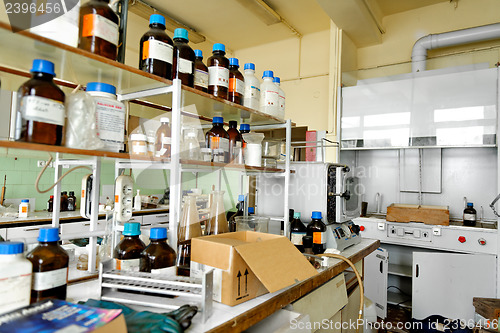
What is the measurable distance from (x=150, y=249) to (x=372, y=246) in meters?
1.58

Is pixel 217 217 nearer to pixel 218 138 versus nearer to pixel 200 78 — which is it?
pixel 218 138

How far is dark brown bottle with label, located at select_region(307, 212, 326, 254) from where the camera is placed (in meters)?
1.74

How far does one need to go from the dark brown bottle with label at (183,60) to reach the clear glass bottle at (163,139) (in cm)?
19

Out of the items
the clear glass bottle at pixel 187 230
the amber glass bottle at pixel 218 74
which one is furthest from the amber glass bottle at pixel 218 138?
the clear glass bottle at pixel 187 230

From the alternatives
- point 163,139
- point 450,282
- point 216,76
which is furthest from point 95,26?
point 450,282

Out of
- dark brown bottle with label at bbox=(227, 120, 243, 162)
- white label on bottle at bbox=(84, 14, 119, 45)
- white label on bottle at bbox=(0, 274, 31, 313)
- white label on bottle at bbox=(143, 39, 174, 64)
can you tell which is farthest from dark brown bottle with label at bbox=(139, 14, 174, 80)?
white label on bottle at bbox=(0, 274, 31, 313)

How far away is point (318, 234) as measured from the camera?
5.72 feet

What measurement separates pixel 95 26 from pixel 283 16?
11.8ft

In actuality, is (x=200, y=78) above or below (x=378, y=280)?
above

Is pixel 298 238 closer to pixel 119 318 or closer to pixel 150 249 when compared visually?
pixel 150 249

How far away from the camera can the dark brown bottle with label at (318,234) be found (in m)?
1.74

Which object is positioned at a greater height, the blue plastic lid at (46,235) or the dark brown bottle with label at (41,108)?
the dark brown bottle with label at (41,108)

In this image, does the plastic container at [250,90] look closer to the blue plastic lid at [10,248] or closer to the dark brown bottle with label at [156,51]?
the dark brown bottle with label at [156,51]

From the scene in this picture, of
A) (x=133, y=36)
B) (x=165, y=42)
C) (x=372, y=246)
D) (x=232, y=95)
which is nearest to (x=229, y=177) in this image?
(x=133, y=36)
